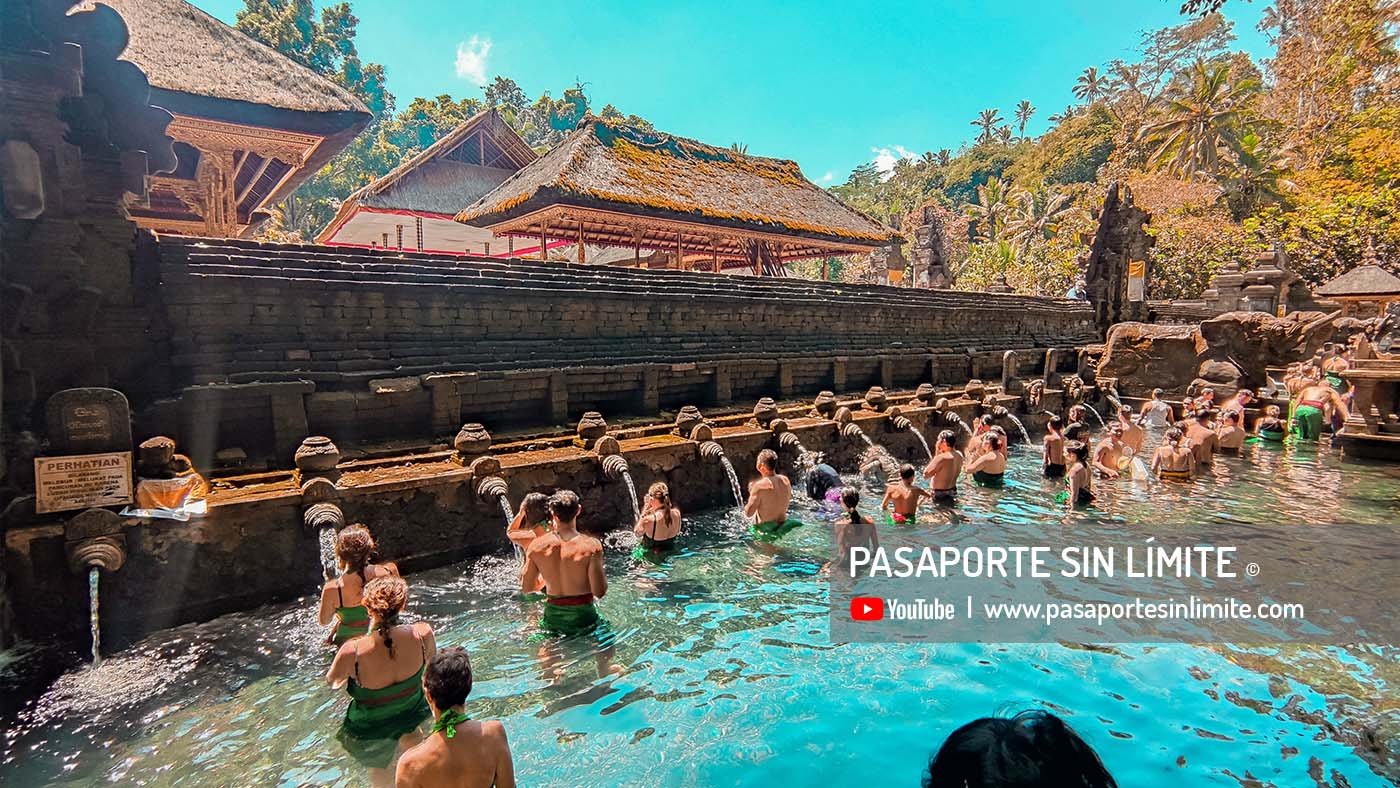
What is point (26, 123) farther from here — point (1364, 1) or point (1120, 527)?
point (1364, 1)

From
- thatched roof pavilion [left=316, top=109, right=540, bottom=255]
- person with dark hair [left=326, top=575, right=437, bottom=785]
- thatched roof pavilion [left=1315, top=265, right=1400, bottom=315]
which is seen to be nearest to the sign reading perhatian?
person with dark hair [left=326, top=575, right=437, bottom=785]

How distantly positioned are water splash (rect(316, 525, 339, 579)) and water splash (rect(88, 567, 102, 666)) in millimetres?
1408

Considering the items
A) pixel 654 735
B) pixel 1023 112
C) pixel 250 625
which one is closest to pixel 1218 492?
pixel 654 735

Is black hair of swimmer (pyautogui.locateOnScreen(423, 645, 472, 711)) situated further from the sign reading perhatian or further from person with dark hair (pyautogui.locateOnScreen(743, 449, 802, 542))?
person with dark hair (pyautogui.locateOnScreen(743, 449, 802, 542))

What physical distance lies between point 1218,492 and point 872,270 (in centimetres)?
2269

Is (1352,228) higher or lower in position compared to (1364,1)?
lower

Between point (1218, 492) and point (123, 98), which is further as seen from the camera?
point (1218, 492)

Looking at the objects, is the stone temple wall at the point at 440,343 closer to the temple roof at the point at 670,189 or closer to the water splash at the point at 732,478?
Answer: the water splash at the point at 732,478

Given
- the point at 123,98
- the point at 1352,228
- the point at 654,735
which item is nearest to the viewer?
the point at 654,735

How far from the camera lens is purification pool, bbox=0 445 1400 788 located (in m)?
3.59

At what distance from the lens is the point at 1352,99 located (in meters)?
31.4

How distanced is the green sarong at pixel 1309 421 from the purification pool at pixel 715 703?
34.1ft

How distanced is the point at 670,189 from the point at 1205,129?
1345 inches

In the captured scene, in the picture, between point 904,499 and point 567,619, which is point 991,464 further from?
point 567,619
